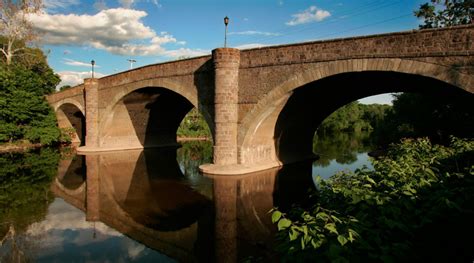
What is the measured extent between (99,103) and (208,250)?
24.2 m

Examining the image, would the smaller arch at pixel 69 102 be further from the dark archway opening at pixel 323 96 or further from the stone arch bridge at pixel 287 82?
the dark archway opening at pixel 323 96

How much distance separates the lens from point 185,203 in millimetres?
11828

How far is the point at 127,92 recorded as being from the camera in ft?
81.3

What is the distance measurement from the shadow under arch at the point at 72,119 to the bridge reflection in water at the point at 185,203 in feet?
54.0

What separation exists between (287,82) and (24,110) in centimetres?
2533

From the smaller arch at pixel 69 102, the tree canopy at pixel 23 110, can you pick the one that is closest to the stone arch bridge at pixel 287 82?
the smaller arch at pixel 69 102

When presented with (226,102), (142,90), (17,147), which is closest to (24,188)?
(226,102)

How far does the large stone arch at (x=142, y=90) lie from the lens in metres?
19.3

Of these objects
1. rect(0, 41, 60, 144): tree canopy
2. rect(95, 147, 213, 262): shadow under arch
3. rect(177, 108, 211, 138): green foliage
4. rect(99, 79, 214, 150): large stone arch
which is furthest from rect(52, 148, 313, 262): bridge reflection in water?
rect(177, 108, 211, 138): green foliage

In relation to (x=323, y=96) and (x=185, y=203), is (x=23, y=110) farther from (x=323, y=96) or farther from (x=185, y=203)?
(x=323, y=96)

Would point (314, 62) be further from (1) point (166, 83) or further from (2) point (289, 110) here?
(1) point (166, 83)

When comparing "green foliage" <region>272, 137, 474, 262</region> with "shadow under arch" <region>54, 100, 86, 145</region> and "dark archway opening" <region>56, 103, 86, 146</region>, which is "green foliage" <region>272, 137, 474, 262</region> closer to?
"dark archway opening" <region>56, 103, 86, 146</region>

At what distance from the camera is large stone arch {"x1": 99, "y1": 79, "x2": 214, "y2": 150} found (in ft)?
63.5

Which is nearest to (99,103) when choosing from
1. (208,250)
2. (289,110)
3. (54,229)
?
(289,110)
